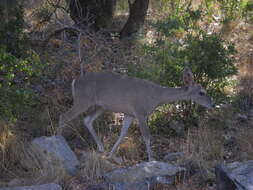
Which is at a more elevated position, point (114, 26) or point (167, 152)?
point (114, 26)

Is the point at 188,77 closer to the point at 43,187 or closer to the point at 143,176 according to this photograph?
the point at 143,176

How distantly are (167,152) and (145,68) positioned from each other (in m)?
1.88

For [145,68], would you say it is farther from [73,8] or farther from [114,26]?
[114,26]

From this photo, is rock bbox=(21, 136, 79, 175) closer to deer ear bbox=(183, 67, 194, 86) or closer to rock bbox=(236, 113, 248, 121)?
deer ear bbox=(183, 67, 194, 86)

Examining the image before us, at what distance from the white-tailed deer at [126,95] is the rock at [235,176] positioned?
182 centimetres

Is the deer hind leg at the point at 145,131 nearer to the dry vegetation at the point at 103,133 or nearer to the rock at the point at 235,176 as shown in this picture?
the dry vegetation at the point at 103,133

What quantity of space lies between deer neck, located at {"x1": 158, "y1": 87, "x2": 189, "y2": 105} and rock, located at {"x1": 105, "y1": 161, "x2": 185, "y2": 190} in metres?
1.45

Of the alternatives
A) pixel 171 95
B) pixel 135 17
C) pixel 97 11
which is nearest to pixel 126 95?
pixel 171 95

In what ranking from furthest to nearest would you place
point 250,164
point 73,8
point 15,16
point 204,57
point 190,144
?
1. point 73,8
2. point 15,16
3. point 204,57
4. point 190,144
5. point 250,164

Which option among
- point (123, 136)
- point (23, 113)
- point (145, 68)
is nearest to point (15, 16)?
point (23, 113)

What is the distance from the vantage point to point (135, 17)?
13.1 metres

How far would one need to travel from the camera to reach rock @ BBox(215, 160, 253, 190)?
5.47 metres

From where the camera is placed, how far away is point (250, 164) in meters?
5.94

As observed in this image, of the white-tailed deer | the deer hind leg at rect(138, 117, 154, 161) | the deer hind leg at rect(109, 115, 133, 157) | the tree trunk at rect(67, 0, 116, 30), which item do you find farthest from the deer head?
the tree trunk at rect(67, 0, 116, 30)
